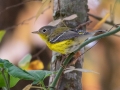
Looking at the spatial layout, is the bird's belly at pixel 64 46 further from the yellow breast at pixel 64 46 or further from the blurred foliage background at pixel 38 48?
the blurred foliage background at pixel 38 48

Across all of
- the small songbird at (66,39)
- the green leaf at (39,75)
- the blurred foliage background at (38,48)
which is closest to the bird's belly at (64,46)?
the small songbird at (66,39)

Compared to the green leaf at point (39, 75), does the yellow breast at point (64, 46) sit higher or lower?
lower

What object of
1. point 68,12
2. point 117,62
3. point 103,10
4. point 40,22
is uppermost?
point 68,12

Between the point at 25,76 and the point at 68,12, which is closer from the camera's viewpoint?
the point at 25,76

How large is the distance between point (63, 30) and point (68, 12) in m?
0.05

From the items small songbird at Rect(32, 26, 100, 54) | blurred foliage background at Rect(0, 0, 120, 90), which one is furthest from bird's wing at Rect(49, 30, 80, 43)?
blurred foliage background at Rect(0, 0, 120, 90)

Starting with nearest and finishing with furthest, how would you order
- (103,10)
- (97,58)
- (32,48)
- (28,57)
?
(28,57), (103,10), (32,48), (97,58)

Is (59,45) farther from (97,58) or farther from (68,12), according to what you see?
(97,58)

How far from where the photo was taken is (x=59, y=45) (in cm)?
77

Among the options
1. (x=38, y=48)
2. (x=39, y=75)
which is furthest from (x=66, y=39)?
(x=38, y=48)

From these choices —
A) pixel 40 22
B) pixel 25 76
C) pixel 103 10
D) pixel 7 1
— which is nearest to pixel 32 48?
pixel 40 22

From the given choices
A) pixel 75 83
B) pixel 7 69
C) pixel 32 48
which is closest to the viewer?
pixel 7 69

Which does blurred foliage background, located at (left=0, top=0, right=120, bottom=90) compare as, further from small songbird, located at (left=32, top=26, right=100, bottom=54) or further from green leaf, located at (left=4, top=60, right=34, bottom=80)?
green leaf, located at (left=4, top=60, right=34, bottom=80)

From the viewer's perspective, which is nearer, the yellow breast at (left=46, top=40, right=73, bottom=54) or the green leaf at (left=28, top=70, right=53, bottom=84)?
the green leaf at (left=28, top=70, right=53, bottom=84)
